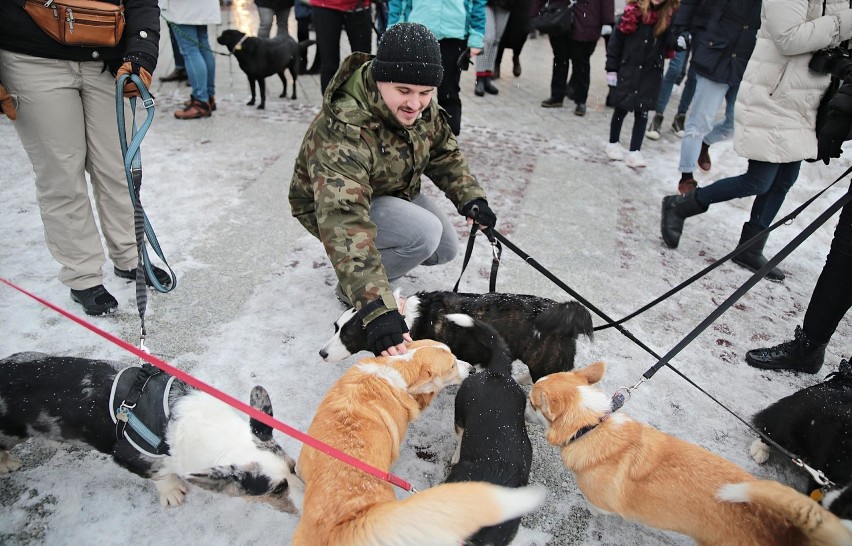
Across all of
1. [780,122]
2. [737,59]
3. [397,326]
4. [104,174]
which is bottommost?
[397,326]

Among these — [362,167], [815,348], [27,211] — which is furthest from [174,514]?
[815,348]

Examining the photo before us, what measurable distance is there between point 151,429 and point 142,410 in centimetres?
8

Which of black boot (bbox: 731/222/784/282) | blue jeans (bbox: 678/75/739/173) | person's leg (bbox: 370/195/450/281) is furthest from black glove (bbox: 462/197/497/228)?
blue jeans (bbox: 678/75/739/173)

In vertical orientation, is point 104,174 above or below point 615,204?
above

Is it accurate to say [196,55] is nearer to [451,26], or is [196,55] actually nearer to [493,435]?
[451,26]

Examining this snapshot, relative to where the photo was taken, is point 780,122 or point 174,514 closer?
point 174,514

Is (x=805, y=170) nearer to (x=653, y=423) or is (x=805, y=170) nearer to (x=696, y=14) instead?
(x=696, y=14)

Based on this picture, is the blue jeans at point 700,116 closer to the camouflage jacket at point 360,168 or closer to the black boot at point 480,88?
the camouflage jacket at point 360,168

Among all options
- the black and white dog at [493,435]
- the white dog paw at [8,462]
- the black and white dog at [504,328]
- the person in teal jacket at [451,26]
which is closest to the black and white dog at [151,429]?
the white dog paw at [8,462]

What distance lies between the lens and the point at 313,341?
291cm

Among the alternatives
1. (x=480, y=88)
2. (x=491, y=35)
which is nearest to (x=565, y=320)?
(x=480, y=88)

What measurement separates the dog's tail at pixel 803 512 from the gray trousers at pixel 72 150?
328 centimetres

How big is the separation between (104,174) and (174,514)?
191 centimetres

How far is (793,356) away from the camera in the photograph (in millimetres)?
2861
